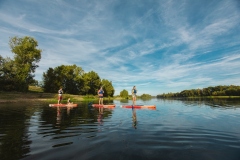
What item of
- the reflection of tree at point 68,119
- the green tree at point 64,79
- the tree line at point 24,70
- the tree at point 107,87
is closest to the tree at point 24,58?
the tree line at point 24,70

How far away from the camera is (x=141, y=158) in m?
5.16

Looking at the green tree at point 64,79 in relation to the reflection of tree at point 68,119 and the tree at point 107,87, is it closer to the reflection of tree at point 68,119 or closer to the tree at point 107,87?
the tree at point 107,87

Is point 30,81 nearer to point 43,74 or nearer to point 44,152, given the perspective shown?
point 43,74

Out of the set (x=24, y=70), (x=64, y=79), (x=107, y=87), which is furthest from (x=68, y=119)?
(x=107, y=87)

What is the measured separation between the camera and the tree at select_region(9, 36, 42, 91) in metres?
57.8

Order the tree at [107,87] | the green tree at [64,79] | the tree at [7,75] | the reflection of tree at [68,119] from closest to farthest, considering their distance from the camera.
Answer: the reflection of tree at [68,119] < the tree at [7,75] < the green tree at [64,79] < the tree at [107,87]

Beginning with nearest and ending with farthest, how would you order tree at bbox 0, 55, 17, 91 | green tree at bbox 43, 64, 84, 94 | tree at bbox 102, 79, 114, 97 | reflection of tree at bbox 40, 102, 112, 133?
reflection of tree at bbox 40, 102, 112, 133, tree at bbox 0, 55, 17, 91, green tree at bbox 43, 64, 84, 94, tree at bbox 102, 79, 114, 97

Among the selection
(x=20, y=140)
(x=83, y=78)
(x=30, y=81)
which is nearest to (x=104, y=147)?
(x=20, y=140)

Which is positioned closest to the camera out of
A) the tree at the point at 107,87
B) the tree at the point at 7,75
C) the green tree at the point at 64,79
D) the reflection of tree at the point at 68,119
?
the reflection of tree at the point at 68,119

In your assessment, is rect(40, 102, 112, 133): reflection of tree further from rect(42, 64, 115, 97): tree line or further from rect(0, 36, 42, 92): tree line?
rect(42, 64, 115, 97): tree line

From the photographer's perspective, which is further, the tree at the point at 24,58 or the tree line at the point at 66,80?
the tree line at the point at 66,80

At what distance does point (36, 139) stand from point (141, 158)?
5.55 metres

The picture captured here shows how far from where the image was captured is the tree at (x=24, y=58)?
190 feet

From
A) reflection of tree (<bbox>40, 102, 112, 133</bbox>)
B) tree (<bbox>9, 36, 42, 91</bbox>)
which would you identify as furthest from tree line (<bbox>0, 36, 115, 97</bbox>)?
reflection of tree (<bbox>40, 102, 112, 133</bbox>)
